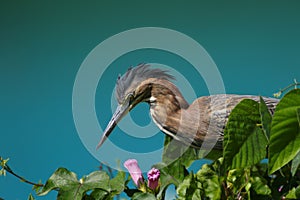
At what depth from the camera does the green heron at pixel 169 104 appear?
3.52 feet

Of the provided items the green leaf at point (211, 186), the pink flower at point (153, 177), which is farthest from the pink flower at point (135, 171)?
the green leaf at point (211, 186)

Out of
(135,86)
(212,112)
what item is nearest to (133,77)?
(135,86)

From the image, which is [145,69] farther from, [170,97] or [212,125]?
[212,125]

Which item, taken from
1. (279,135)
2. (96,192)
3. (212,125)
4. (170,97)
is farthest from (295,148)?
(170,97)

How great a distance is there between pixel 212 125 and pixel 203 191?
0.57 metres

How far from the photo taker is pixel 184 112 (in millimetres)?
1157

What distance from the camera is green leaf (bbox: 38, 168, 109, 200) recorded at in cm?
Answer: 56

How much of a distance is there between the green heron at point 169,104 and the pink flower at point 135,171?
0.34 meters

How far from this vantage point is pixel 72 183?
22.7 inches

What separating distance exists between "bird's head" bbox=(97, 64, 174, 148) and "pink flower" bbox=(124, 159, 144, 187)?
1.62 ft

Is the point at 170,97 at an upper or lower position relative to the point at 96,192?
upper

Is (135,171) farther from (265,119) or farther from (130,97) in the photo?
(130,97)

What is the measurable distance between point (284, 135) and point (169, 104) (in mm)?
794

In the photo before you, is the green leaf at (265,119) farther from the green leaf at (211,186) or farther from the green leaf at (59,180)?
the green leaf at (59,180)
